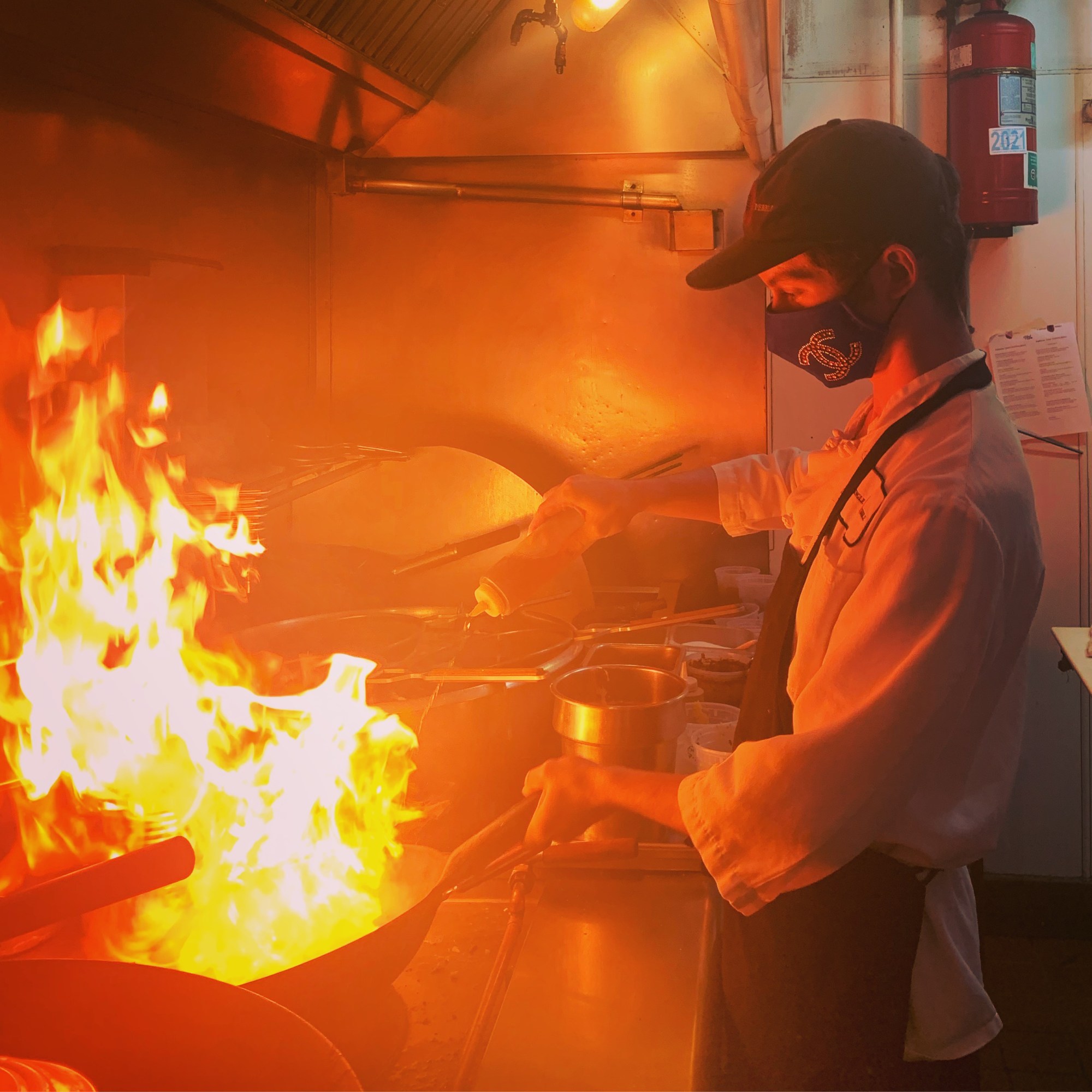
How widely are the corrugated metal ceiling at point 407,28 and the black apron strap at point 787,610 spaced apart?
1.74 metres

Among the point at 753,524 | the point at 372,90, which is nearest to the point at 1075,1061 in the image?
the point at 753,524

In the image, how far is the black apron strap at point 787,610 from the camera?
133 cm

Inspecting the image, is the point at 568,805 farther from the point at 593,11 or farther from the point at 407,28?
the point at 407,28

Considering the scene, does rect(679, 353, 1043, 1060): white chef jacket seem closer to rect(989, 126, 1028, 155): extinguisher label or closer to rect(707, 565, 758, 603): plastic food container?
rect(707, 565, 758, 603): plastic food container

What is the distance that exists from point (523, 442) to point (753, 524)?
1583 millimetres

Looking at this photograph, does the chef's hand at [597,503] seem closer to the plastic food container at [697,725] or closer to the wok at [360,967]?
the plastic food container at [697,725]

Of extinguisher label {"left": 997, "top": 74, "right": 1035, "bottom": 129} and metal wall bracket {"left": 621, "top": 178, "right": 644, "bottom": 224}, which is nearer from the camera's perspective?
extinguisher label {"left": 997, "top": 74, "right": 1035, "bottom": 129}

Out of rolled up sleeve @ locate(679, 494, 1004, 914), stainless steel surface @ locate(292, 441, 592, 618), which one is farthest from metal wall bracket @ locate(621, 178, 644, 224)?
rolled up sleeve @ locate(679, 494, 1004, 914)

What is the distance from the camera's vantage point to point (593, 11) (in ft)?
8.07

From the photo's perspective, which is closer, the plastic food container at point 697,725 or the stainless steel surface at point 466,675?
the stainless steel surface at point 466,675

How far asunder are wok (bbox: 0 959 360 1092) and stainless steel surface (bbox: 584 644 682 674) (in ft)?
4.39

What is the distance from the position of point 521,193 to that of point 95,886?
299 centimetres

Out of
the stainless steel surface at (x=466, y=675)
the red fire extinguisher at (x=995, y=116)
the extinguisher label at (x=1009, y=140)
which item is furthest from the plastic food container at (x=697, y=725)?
the extinguisher label at (x=1009, y=140)

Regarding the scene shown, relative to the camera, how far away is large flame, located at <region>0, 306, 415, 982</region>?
1.36 m
